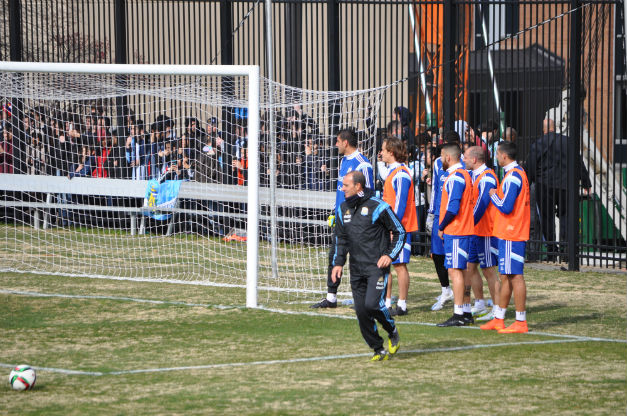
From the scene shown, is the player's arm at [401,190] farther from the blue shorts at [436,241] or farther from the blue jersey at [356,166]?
the blue shorts at [436,241]

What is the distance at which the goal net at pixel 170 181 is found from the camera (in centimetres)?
1423

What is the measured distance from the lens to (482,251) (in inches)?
426

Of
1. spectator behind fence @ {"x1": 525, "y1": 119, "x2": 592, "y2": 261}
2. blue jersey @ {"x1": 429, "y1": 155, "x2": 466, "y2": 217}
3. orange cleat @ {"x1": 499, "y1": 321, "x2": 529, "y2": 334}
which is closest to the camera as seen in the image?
orange cleat @ {"x1": 499, "y1": 321, "x2": 529, "y2": 334}

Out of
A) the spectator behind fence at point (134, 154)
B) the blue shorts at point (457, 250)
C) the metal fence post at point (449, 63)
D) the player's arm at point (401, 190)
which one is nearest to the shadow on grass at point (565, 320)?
the blue shorts at point (457, 250)

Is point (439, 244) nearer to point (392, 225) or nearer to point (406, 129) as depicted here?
point (392, 225)

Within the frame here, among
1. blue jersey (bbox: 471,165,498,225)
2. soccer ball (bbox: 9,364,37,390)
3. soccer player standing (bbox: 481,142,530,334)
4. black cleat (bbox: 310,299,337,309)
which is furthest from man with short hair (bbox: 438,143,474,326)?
soccer ball (bbox: 9,364,37,390)

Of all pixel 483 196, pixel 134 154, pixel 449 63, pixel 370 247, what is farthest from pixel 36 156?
pixel 370 247

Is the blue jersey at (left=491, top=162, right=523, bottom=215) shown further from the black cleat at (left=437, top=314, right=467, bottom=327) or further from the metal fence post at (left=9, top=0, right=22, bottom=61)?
the metal fence post at (left=9, top=0, right=22, bottom=61)

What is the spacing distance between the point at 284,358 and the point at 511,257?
2662 mm

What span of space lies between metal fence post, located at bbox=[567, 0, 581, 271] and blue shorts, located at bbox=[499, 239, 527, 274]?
17.5 ft

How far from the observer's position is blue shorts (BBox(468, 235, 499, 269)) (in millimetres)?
10797

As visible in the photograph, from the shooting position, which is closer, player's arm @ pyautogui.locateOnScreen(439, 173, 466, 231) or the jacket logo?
the jacket logo

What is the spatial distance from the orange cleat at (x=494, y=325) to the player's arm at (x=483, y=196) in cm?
107

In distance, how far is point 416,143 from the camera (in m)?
16.7
